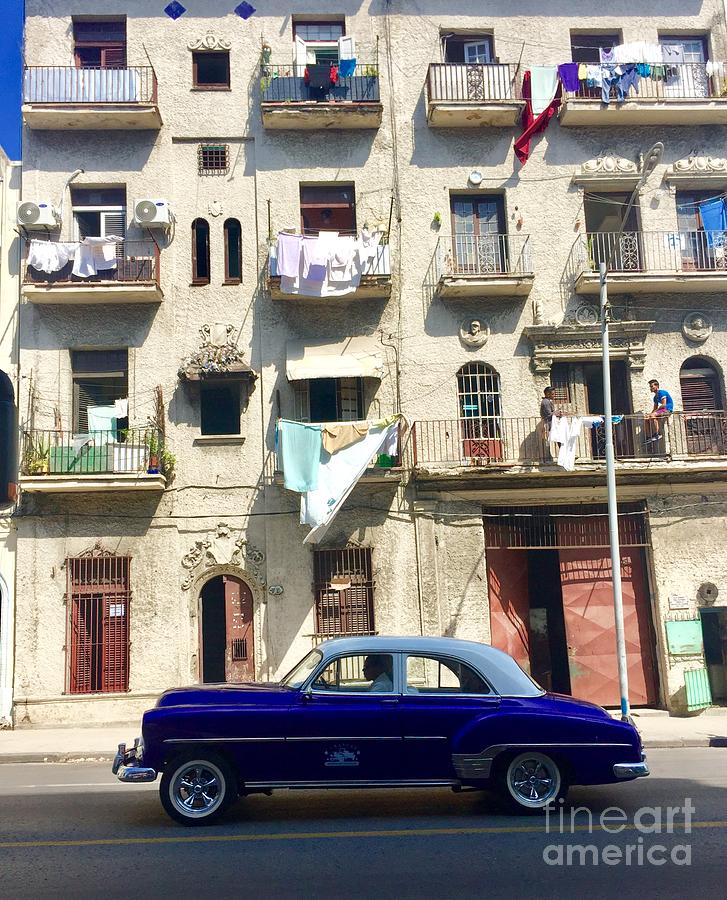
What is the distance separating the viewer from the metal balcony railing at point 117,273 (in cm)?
1766

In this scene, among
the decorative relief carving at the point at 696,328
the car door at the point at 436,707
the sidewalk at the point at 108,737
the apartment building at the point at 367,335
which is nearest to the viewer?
the car door at the point at 436,707

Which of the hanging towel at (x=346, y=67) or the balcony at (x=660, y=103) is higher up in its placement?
the hanging towel at (x=346, y=67)

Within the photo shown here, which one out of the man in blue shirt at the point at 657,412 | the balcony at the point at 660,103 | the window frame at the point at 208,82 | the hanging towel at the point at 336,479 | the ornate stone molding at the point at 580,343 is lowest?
the hanging towel at the point at 336,479

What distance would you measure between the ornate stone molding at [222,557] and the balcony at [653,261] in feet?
30.9

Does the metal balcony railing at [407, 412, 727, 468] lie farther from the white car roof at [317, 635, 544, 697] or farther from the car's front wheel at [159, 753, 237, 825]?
the car's front wheel at [159, 753, 237, 825]

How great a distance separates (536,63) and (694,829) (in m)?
17.5

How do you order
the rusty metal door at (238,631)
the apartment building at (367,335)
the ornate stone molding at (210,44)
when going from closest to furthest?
the rusty metal door at (238,631) < the apartment building at (367,335) < the ornate stone molding at (210,44)

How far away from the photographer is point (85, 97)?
18.3m

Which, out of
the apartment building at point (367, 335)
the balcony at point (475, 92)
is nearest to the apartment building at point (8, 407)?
the apartment building at point (367, 335)

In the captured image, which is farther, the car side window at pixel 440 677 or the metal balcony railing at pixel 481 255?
the metal balcony railing at pixel 481 255

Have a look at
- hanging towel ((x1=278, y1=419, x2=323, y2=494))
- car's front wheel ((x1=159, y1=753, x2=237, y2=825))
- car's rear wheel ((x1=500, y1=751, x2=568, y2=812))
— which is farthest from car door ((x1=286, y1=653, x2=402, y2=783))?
hanging towel ((x1=278, y1=419, x2=323, y2=494))

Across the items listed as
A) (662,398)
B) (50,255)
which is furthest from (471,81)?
(50,255)

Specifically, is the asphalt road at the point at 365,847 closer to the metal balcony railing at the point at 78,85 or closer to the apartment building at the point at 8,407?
the apartment building at the point at 8,407

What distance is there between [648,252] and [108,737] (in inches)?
604
